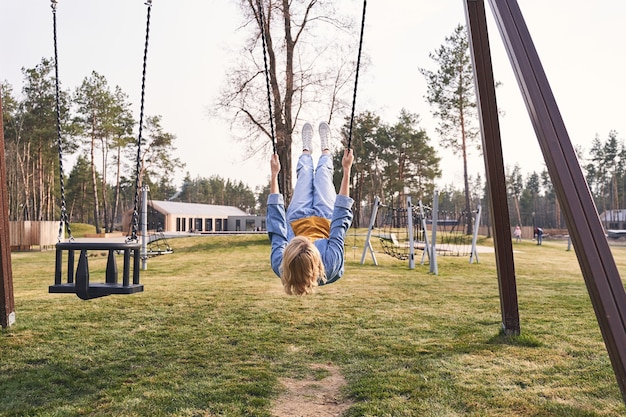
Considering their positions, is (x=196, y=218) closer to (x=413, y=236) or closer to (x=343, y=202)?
(x=413, y=236)

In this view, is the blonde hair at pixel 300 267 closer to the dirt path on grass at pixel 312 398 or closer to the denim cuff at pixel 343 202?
the denim cuff at pixel 343 202

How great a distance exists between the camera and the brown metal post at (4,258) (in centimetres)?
472

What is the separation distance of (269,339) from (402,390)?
183cm

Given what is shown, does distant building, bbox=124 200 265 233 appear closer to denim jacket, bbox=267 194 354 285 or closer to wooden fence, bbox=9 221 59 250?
wooden fence, bbox=9 221 59 250

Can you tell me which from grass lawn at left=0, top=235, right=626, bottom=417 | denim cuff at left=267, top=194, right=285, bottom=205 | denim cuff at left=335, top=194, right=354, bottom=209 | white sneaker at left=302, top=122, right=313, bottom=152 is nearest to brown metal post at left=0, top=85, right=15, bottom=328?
grass lawn at left=0, top=235, right=626, bottom=417

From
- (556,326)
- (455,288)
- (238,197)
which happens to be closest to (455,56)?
(455,288)

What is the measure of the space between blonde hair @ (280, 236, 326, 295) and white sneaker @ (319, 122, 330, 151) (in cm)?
138

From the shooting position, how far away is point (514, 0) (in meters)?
2.52

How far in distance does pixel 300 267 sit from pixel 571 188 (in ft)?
5.97

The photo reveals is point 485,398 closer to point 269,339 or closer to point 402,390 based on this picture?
point 402,390

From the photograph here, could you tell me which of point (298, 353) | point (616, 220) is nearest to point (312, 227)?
point (298, 353)

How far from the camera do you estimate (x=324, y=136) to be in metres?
4.77

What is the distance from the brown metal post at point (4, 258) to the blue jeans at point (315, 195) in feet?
9.37

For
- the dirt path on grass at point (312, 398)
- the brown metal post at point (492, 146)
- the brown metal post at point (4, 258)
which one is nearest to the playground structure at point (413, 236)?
the brown metal post at point (492, 146)
